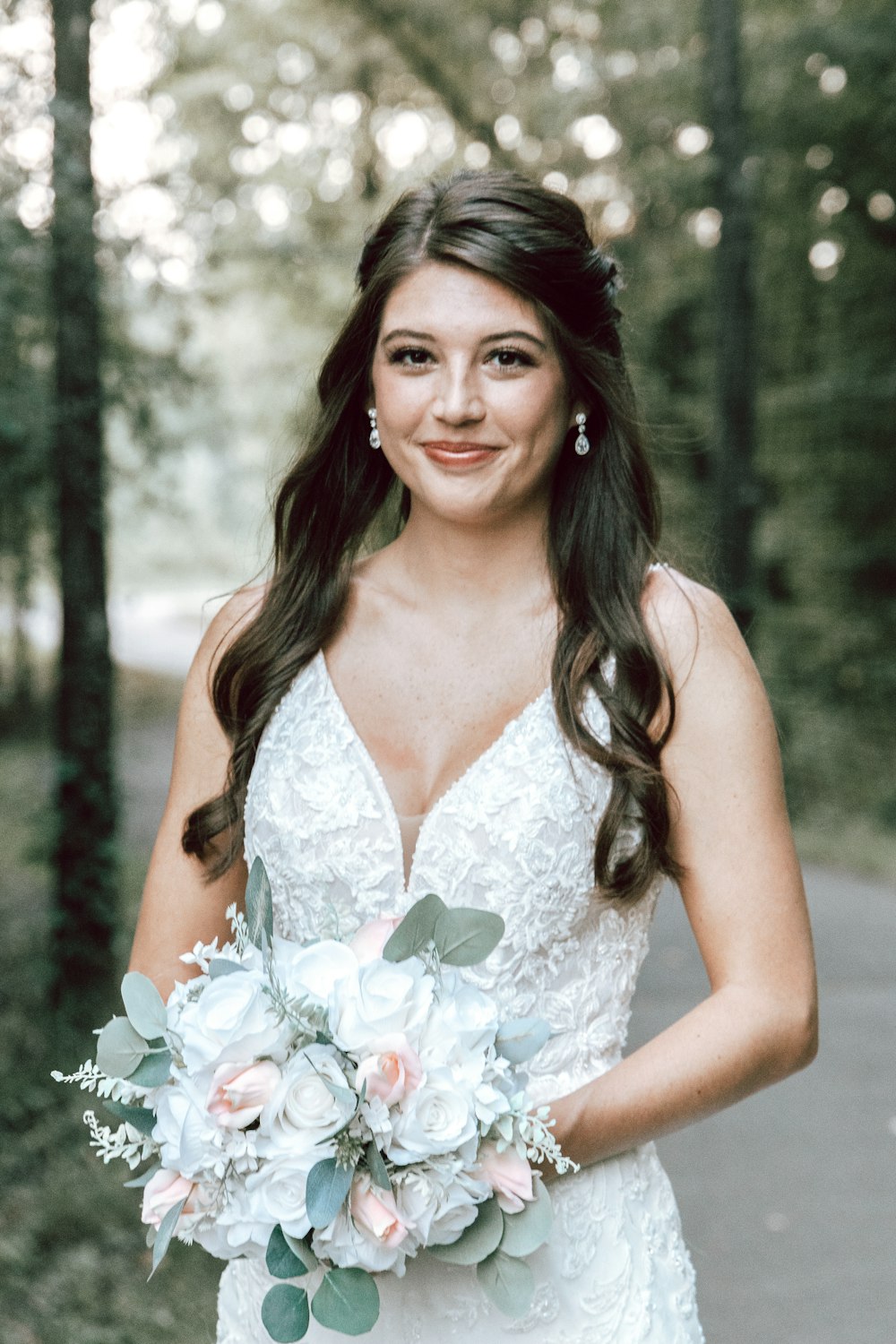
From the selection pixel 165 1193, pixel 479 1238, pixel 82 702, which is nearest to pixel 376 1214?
pixel 479 1238

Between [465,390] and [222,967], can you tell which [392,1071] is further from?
[465,390]

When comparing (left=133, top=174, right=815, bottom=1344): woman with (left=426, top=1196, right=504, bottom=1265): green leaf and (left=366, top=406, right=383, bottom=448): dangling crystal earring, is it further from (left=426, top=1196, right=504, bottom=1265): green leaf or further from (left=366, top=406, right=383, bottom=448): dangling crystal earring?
(left=426, top=1196, right=504, bottom=1265): green leaf

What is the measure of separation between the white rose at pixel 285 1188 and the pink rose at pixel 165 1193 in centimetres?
10

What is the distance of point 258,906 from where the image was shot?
174 cm

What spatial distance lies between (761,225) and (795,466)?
2313mm

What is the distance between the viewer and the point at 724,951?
1.99 meters

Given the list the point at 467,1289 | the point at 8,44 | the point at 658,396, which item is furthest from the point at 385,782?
the point at 658,396

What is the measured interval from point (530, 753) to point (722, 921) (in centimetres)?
38

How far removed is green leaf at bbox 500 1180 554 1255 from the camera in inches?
64.7

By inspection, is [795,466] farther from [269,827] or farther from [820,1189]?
[269,827]

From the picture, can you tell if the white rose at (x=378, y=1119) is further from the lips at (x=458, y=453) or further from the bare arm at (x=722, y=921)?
the lips at (x=458, y=453)

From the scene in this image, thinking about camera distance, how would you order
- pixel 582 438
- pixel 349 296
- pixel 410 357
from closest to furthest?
pixel 410 357
pixel 582 438
pixel 349 296

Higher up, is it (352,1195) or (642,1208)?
(352,1195)

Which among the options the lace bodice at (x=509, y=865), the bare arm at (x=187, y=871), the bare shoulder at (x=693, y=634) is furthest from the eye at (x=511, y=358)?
the bare arm at (x=187, y=871)
